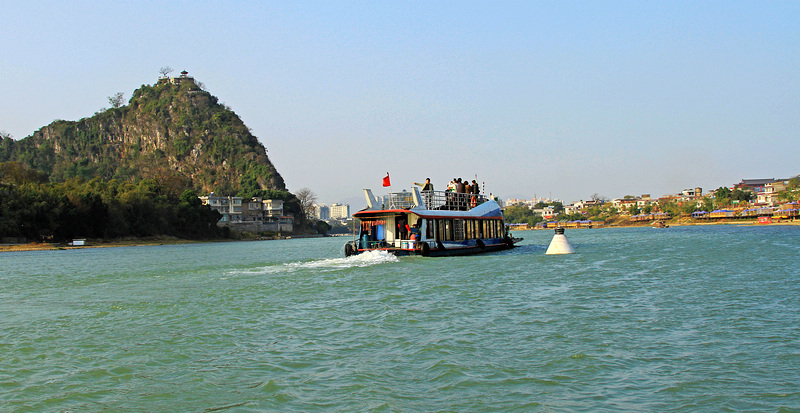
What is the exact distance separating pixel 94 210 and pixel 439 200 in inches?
2162

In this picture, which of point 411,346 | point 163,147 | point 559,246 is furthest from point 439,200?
point 163,147

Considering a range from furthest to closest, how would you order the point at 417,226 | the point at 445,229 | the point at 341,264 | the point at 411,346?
the point at 445,229 → the point at 417,226 → the point at 341,264 → the point at 411,346

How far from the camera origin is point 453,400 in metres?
7.31

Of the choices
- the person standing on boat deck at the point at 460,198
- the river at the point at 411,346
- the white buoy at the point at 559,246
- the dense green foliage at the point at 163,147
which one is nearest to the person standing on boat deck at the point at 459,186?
the person standing on boat deck at the point at 460,198

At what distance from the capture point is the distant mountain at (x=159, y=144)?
16162cm

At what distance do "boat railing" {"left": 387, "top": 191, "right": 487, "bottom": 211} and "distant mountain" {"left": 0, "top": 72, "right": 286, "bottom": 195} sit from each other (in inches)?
4890

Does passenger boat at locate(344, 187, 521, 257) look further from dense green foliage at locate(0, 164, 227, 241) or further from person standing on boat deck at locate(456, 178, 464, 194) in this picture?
dense green foliage at locate(0, 164, 227, 241)

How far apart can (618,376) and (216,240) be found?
94856 millimetres

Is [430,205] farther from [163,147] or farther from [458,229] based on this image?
[163,147]

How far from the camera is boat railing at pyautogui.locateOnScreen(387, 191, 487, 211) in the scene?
1224 inches

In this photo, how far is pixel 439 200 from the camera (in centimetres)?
3347

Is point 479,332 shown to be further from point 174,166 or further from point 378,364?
point 174,166

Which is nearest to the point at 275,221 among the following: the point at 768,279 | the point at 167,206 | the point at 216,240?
the point at 216,240

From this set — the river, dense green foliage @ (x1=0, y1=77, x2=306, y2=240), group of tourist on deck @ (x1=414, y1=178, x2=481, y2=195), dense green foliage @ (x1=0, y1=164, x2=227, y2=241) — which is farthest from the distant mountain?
the river
